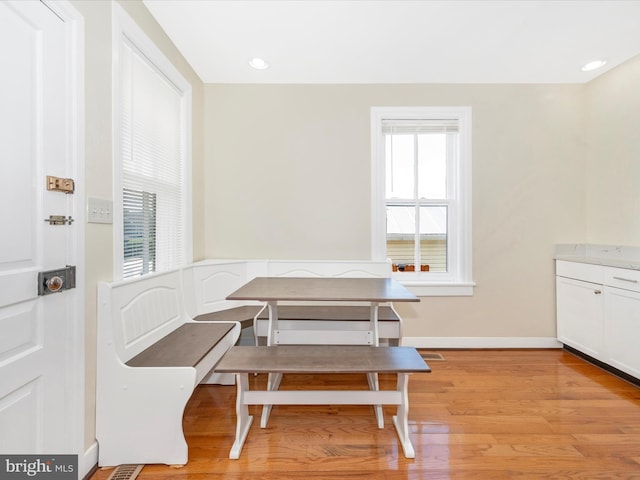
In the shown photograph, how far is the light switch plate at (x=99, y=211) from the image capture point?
158 cm

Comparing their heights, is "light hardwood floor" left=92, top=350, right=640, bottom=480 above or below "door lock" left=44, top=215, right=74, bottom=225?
below

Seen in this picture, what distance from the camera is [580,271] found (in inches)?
112

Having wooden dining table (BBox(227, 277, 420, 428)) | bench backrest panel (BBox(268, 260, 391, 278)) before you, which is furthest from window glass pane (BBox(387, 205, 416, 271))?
wooden dining table (BBox(227, 277, 420, 428))

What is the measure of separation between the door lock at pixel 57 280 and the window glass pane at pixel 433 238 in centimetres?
290

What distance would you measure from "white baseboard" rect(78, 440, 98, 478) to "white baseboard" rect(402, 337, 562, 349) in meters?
2.51

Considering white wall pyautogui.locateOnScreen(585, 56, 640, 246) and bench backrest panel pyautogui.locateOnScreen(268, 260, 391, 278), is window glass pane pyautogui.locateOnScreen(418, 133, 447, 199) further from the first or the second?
white wall pyautogui.locateOnScreen(585, 56, 640, 246)

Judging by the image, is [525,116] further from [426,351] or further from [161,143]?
[161,143]

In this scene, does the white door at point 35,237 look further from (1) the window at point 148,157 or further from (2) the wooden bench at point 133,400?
(1) the window at point 148,157

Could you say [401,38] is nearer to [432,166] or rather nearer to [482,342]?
[432,166]

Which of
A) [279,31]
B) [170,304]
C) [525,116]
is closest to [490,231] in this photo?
[525,116]

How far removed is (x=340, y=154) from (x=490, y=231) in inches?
66.6

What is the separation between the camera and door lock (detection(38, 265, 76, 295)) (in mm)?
1310

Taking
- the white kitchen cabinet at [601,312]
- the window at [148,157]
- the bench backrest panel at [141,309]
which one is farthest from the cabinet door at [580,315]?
the window at [148,157]

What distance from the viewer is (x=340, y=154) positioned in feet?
10.3
